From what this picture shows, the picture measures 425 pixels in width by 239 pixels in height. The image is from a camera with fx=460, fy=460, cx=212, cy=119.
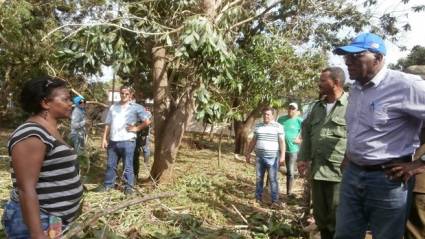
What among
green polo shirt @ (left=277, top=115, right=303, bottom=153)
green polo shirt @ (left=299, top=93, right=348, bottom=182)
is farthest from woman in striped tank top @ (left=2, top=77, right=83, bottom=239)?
green polo shirt @ (left=277, top=115, right=303, bottom=153)

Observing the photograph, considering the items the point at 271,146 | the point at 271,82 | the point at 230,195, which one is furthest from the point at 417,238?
the point at 271,82

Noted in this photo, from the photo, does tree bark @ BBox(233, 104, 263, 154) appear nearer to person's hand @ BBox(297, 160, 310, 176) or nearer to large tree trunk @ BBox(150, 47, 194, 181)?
large tree trunk @ BBox(150, 47, 194, 181)

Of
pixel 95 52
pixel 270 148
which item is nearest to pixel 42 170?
pixel 95 52

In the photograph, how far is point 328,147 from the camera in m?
4.31

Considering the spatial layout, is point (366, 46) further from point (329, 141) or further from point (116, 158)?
point (116, 158)

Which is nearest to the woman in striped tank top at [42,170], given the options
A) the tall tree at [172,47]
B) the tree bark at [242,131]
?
the tall tree at [172,47]

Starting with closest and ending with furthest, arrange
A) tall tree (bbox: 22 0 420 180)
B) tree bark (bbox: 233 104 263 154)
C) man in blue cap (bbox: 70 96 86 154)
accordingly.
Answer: tall tree (bbox: 22 0 420 180) < man in blue cap (bbox: 70 96 86 154) < tree bark (bbox: 233 104 263 154)

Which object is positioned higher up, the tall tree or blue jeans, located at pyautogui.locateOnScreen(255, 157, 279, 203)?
the tall tree

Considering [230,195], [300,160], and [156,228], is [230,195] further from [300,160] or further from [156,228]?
[300,160]

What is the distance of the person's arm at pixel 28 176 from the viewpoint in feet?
→ 7.05

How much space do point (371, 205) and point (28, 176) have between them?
2.10 m

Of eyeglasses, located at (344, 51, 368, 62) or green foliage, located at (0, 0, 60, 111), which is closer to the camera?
eyeglasses, located at (344, 51, 368, 62)

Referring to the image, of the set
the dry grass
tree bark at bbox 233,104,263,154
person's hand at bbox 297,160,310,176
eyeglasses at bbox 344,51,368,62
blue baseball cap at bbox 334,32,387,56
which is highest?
blue baseball cap at bbox 334,32,387,56

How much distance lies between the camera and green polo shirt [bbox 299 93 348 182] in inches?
167
